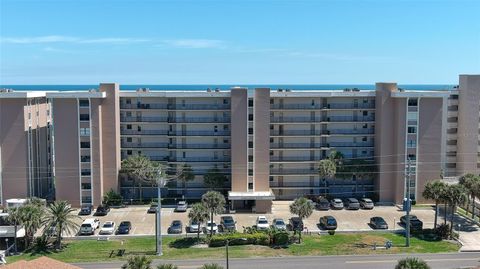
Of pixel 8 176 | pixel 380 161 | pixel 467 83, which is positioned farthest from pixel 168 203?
pixel 467 83

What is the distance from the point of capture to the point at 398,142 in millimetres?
74875

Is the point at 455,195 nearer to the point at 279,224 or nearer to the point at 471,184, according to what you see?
the point at 471,184

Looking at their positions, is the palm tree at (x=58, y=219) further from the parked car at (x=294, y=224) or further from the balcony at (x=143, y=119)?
the parked car at (x=294, y=224)

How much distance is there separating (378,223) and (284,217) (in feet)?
39.6

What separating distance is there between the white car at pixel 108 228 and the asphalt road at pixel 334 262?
31.0ft

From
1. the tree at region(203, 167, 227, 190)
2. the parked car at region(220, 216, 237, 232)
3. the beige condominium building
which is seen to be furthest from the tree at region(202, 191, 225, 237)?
the tree at region(203, 167, 227, 190)

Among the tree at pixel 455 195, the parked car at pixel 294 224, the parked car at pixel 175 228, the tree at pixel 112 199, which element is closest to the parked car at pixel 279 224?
the parked car at pixel 294 224

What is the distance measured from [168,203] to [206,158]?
341 inches

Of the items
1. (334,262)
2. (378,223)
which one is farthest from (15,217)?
(378,223)

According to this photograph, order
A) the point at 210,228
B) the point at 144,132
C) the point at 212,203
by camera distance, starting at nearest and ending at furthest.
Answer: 1. the point at 212,203
2. the point at 210,228
3. the point at 144,132

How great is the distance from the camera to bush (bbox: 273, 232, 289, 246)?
189 feet

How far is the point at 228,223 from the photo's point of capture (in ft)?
208

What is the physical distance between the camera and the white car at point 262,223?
6172cm

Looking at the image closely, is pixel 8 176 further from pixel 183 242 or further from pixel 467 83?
pixel 467 83
